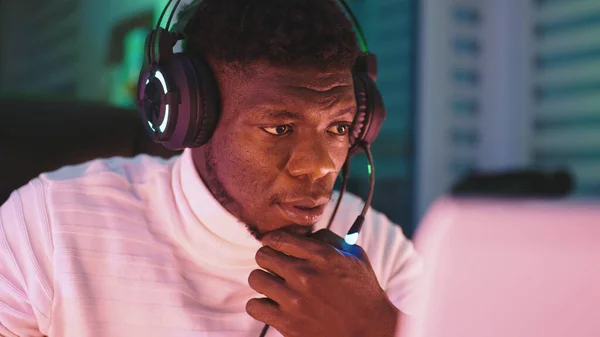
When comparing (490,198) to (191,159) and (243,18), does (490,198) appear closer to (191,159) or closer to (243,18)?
(243,18)

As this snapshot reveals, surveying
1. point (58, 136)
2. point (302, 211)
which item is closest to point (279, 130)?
point (302, 211)

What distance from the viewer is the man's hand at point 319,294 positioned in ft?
2.56

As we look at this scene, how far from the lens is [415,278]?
1175mm

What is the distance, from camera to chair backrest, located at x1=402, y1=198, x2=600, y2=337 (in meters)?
0.29

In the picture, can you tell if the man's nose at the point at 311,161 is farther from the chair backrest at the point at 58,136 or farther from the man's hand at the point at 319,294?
the chair backrest at the point at 58,136

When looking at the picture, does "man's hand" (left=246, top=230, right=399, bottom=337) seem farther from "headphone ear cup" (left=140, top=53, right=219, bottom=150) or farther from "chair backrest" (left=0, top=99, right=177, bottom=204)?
"chair backrest" (left=0, top=99, right=177, bottom=204)

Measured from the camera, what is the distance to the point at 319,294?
0.80m

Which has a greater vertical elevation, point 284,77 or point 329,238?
point 284,77

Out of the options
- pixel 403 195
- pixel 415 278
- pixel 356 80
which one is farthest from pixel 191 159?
pixel 403 195

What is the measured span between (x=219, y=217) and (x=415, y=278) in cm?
44

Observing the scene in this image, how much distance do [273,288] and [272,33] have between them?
1.27 feet

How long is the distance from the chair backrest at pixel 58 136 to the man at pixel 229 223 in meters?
0.18

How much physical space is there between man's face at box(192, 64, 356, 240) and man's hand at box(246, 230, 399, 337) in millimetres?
95

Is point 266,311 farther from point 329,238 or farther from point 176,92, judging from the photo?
point 176,92
